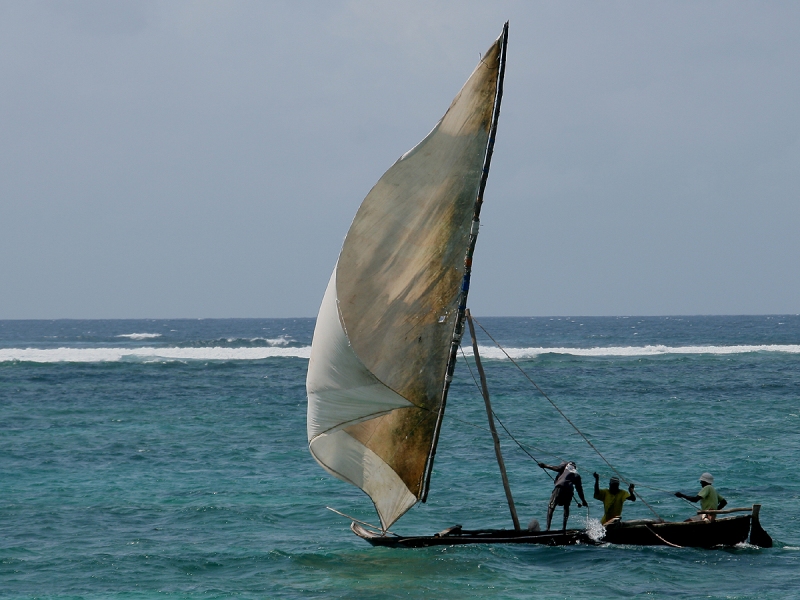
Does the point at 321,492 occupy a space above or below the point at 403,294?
below

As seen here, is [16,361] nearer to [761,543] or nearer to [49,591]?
[49,591]

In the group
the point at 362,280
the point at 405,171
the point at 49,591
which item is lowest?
the point at 49,591

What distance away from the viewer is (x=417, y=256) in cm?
1541

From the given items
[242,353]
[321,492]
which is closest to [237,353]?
[242,353]

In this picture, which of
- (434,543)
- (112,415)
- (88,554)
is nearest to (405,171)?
(434,543)

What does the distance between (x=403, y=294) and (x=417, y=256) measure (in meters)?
0.67

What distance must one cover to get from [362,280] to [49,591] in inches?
285

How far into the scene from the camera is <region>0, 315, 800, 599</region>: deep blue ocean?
51.4 feet

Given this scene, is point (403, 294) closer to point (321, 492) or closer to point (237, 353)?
point (321, 492)

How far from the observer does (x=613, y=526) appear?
17047 millimetres

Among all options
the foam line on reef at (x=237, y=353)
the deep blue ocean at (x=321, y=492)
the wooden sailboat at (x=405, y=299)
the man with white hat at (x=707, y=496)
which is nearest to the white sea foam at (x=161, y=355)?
the foam line on reef at (x=237, y=353)

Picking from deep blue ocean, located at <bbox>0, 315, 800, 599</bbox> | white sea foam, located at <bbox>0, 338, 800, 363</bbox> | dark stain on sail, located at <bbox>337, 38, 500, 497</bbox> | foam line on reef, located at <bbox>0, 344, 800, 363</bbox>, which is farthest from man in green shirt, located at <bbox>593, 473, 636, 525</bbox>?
foam line on reef, located at <bbox>0, 344, 800, 363</bbox>

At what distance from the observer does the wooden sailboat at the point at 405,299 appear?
1491cm

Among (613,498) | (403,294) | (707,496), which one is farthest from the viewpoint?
(613,498)
